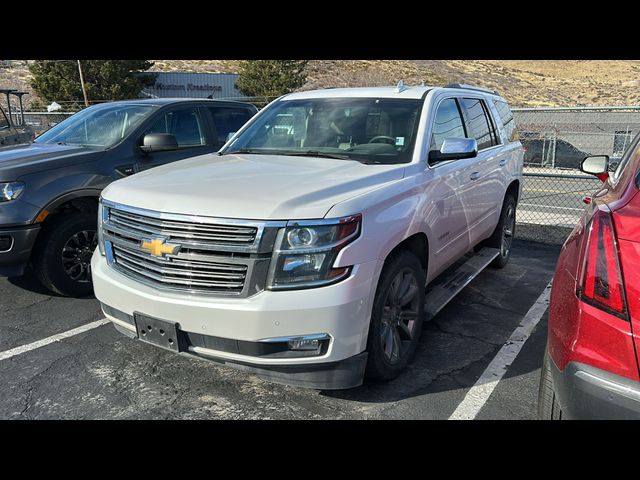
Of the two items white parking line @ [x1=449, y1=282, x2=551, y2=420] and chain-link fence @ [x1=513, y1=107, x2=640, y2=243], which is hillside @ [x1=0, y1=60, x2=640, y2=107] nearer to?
chain-link fence @ [x1=513, y1=107, x2=640, y2=243]

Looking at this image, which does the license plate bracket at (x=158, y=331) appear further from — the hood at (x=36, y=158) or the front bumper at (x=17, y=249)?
the hood at (x=36, y=158)

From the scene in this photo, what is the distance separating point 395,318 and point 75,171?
3290 mm

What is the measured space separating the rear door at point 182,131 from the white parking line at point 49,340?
1784 mm

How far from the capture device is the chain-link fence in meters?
7.48

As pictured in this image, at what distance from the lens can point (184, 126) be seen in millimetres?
5828

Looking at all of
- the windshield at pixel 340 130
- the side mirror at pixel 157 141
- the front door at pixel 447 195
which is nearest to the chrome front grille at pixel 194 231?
the windshield at pixel 340 130

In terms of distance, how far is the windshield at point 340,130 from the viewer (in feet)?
12.2

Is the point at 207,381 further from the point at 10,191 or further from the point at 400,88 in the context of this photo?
the point at 400,88

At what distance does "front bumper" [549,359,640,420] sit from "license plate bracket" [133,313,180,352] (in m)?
1.93

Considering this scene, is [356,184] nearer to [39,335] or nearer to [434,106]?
[434,106]

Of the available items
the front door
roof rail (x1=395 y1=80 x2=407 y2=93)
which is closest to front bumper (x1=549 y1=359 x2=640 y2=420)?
the front door

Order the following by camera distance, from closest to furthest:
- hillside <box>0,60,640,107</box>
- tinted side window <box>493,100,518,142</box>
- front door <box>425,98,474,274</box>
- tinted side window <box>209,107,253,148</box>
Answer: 1. front door <box>425,98,474,274</box>
2. tinted side window <box>493,100,518,142</box>
3. tinted side window <box>209,107,253,148</box>
4. hillside <box>0,60,640,107</box>

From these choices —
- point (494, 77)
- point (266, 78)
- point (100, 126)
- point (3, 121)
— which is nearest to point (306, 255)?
point (100, 126)

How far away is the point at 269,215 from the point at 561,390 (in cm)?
156
